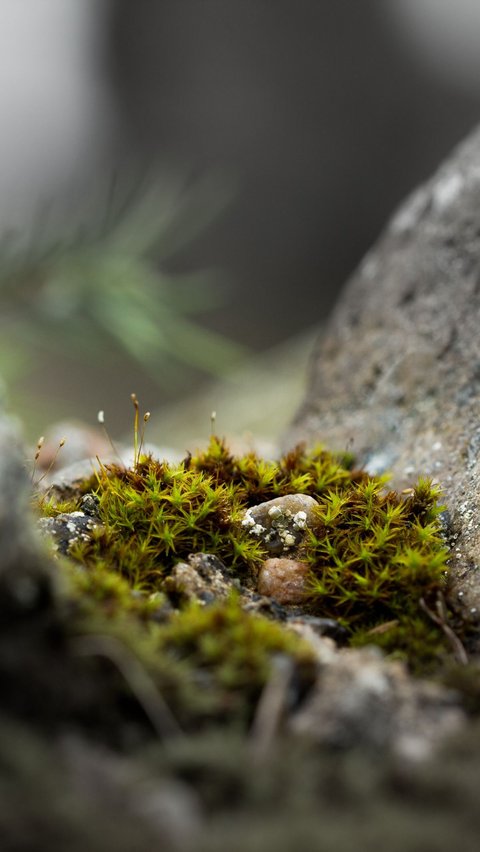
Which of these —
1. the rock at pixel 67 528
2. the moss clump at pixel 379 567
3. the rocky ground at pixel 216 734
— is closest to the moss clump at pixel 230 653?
the rocky ground at pixel 216 734

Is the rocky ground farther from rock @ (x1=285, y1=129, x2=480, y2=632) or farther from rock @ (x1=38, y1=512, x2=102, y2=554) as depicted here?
rock @ (x1=285, y1=129, x2=480, y2=632)

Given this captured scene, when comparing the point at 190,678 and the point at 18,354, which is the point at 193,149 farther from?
the point at 190,678

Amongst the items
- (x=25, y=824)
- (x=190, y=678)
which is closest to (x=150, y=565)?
(x=190, y=678)

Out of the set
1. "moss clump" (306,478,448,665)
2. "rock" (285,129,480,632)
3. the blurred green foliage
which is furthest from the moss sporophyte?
the blurred green foliage

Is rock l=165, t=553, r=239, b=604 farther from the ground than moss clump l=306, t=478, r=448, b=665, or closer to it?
farther from the ground

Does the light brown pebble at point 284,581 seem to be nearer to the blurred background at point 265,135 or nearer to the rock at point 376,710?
the rock at point 376,710
